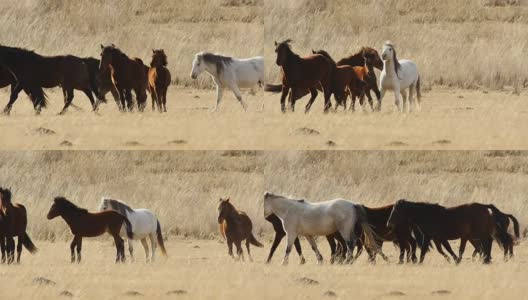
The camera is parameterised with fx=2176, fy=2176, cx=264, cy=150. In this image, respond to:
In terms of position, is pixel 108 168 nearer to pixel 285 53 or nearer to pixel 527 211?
pixel 527 211

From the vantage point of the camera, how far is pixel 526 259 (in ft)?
68.7

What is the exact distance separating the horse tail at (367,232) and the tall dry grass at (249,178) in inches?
197

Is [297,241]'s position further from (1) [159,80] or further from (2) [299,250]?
(1) [159,80]

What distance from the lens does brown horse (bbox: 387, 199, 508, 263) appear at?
19922mm

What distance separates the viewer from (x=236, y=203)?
26.4m

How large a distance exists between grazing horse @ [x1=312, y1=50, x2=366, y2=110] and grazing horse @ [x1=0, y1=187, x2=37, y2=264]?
3.23 meters

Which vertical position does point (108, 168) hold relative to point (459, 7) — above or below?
below

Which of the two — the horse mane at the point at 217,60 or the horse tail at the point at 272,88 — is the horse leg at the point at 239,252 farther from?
the horse tail at the point at 272,88

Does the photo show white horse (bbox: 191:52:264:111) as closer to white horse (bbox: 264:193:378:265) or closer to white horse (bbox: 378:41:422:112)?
white horse (bbox: 378:41:422:112)

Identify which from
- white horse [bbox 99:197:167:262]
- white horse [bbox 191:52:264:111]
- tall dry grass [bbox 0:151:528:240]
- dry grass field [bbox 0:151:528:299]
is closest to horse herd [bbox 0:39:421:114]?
white horse [bbox 191:52:264:111]

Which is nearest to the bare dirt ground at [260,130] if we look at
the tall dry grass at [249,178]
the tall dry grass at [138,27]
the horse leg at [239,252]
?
the horse leg at [239,252]

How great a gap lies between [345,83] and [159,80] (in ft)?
5.95

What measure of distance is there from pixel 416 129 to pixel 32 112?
3.71 m

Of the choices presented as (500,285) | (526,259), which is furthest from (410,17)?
(500,285)
